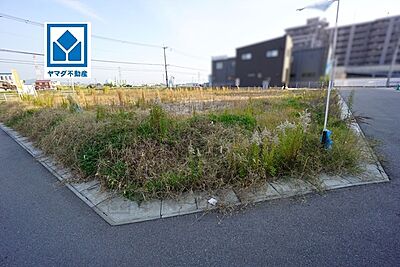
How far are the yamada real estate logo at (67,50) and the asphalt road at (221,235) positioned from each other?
12.6ft

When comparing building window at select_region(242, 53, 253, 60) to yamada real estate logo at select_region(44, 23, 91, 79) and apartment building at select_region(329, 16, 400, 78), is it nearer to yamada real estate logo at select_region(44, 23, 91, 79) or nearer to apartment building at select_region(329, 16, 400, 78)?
apartment building at select_region(329, 16, 400, 78)

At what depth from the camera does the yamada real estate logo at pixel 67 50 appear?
5.30 metres

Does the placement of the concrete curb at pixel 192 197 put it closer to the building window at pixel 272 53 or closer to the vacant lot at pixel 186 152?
the vacant lot at pixel 186 152

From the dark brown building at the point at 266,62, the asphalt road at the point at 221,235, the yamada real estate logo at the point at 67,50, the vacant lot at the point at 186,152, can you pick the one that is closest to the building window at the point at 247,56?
the dark brown building at the point at 266,62

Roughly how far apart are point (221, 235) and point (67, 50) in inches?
236

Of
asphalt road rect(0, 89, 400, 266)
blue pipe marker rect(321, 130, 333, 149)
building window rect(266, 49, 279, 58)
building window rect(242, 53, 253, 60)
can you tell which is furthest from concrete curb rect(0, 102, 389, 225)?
building window rect(242, 53, 253, 60)

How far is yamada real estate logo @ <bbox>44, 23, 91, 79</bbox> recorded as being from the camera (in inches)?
209

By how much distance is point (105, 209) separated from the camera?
2590 millimetres

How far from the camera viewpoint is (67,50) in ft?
17.8

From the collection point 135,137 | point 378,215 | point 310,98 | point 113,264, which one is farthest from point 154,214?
point 310,98

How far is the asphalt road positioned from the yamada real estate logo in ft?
12.6

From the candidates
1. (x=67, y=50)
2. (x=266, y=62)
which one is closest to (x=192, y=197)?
(x=266, y=62)

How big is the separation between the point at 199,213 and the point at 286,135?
2044 mm

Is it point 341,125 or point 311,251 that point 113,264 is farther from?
point 341,125
